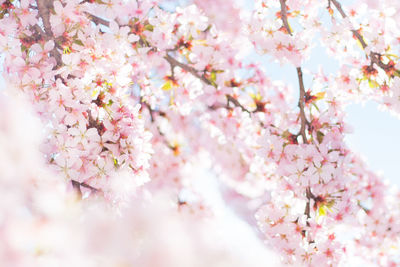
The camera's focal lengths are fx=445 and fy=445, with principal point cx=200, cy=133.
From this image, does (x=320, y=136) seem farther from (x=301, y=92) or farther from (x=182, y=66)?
→ (x=182, y=66)

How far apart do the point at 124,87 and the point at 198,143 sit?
3668 millimetres

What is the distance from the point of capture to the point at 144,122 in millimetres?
2852

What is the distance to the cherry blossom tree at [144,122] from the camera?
90 cm

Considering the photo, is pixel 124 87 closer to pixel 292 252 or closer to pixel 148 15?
pixel 148 15

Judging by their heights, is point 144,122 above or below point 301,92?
below

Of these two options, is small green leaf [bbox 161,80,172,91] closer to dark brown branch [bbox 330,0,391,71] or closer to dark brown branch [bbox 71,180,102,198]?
dark brown branch [bbox 330,0,391,71]

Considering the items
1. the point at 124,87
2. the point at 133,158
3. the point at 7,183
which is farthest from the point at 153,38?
the point at 7,183

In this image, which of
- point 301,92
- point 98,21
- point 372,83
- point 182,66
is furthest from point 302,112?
point 98,21

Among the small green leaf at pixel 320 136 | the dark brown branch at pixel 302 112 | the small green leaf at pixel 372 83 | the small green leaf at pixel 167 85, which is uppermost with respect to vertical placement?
the small green leaf at pixel 372 83

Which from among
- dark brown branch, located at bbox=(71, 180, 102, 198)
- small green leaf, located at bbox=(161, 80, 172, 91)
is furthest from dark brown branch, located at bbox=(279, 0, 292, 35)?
dark brown branch, located at bbox=(71, 180, 102, 198)

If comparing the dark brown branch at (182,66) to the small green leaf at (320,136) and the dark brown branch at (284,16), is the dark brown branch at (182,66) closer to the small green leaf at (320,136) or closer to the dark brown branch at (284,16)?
the dark brown branch at (284,16)

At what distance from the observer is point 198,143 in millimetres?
6086

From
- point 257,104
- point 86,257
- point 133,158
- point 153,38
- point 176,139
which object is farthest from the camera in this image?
point 176,139

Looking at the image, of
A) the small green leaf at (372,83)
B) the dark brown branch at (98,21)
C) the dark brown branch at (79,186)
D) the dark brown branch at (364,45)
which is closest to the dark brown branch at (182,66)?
the dark brown branch at (98,21)
